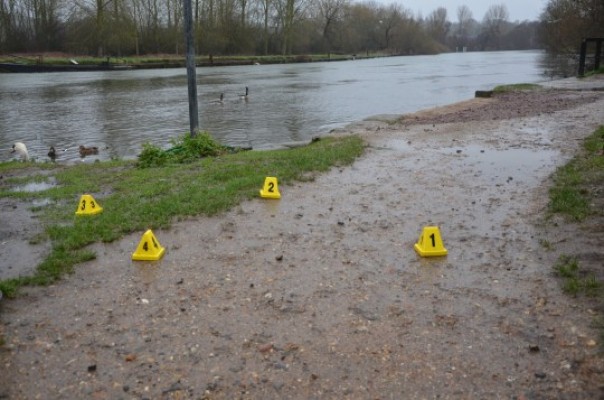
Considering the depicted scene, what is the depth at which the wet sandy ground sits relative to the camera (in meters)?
3.34

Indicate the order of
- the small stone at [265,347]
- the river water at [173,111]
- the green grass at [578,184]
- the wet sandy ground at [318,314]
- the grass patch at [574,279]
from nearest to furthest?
the wet sandy ground at [318,314] → the small stone at [265,347] → the grass patch at [574,279] → the green grass at [578,184] → the river water at [173,111]

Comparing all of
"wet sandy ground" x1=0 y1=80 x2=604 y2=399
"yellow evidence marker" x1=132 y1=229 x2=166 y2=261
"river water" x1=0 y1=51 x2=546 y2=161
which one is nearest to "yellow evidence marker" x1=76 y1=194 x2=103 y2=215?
"wet sandy ground" x1=0 y1=80 x2=604 y2=399

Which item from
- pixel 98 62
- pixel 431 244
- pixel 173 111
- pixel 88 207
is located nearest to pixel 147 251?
pixel 88 207

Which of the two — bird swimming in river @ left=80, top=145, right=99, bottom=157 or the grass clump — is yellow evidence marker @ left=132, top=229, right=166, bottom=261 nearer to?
the grass clump

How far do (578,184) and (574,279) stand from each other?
10.2 feet

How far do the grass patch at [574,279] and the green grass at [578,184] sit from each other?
1.21m

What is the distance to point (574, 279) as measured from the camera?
4.46 metres

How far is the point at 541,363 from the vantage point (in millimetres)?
3447

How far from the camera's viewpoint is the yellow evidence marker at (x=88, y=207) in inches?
255

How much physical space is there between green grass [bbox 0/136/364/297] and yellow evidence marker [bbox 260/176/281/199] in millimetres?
128

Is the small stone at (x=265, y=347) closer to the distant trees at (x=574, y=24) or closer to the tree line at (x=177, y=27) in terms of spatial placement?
the distant trees at (x=574, y=24)

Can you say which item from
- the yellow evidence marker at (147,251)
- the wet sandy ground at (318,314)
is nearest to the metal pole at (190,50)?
the wet sandy ground at (318,314)

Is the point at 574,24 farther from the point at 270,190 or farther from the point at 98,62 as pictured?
the point at 98,62

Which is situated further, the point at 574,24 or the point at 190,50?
the point at 574,24
